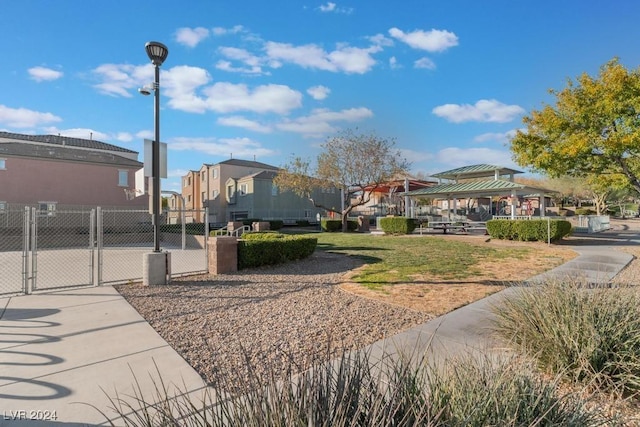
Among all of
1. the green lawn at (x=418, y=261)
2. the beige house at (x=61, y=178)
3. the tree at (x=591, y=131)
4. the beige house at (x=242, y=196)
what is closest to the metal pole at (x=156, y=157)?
the green lawn at (x=418, y=261)

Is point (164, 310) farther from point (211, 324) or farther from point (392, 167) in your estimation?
point (392, 167)

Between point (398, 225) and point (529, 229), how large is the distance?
761cm

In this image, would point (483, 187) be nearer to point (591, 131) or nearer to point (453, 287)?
point (591, 131)

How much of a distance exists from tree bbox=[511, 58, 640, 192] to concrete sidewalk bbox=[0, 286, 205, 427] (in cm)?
1393

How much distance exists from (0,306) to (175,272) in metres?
3.53

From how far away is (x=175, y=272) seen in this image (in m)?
8.81

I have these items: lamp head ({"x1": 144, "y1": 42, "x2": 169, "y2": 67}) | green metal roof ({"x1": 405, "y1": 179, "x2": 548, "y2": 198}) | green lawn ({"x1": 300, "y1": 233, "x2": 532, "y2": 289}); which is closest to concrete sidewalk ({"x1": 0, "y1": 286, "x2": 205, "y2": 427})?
green lawn ({"x1": 300, "y1": 233, "x2": 532, "y2": 289})

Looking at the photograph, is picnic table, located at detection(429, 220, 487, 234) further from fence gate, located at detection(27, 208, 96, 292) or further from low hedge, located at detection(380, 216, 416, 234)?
fence gate, located at detection(27, 208, 96, 292)

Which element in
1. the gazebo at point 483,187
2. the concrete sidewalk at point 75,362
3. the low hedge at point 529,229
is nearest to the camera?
Answer: the concrete sidewalk at point 75,362

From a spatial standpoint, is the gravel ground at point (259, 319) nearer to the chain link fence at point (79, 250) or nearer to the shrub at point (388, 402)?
the shrub at point (388, 402)

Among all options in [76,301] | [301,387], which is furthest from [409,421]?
[76,301]

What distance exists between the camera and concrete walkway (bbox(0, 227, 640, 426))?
2.82 meters

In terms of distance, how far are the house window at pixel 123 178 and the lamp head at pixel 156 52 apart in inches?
912

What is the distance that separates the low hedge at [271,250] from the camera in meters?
9.09
